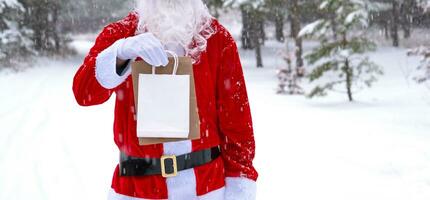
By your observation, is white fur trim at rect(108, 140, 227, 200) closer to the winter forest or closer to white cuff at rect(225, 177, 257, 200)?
white cuff at rect(225, 177, 257, 200)

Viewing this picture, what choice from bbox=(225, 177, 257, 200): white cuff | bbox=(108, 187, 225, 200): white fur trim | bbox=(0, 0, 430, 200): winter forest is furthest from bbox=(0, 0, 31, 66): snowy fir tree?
bbox=(225, 177, 257, 200): white cuff

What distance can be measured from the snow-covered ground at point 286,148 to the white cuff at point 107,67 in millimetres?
4043

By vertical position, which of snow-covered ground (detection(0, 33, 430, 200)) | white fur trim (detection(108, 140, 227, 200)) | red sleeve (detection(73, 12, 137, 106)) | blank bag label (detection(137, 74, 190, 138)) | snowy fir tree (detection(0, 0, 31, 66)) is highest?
snowy fir tree (detection(0, 0, 31, 66))

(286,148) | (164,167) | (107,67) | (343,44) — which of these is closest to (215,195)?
(164,167)

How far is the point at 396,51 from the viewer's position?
31391 millimetres

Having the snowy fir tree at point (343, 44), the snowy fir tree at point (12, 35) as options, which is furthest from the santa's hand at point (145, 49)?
the snowy fir tree at point (12, 35)

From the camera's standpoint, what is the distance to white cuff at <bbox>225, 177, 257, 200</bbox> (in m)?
2.13

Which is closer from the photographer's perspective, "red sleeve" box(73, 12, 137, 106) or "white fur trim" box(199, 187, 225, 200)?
"red sleeve" box(73, 12, 137, 106)

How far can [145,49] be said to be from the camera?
5.71 ft

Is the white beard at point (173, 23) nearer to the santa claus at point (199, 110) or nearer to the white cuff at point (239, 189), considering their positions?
the santa claus at point (199, 110)

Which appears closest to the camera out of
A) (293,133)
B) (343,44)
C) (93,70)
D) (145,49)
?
(145,49)

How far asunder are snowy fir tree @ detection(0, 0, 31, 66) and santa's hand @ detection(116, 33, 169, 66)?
20.9 metres

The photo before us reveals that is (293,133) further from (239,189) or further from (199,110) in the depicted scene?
(199,110)

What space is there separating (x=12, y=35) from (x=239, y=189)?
23.6 meters
